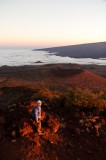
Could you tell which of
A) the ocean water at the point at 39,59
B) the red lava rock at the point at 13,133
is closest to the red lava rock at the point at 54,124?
the red lava rock at the point at 13,133

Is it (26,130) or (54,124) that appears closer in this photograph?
(26,130)

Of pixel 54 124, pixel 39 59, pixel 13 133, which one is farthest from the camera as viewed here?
pixel 39 59

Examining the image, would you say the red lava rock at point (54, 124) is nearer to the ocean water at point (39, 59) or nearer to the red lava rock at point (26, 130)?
the red lava rock at point (26, 130)

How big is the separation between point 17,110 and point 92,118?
85.0 inches

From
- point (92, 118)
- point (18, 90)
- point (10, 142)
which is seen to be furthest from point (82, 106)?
point (18, 90)

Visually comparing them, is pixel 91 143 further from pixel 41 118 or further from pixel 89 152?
pixel 41 118

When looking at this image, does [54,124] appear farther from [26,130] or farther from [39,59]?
[39,59]

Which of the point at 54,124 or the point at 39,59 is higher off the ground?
the point at 54,124

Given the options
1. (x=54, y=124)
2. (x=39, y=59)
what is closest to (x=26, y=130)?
(x=54, y=124)

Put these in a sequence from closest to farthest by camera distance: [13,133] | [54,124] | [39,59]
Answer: [13,133], [54,124], [39,59]

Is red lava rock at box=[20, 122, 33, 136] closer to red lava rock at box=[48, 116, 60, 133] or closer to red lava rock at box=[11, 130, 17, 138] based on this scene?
red lava rock at box=[11, 130, 17, 138]

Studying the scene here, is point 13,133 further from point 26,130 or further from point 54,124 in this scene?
point 54,124

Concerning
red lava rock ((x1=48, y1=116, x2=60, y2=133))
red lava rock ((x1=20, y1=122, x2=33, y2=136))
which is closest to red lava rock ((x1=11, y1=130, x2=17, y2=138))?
red lava rock ((x1=20, y1=122, x2=33, y2=136))

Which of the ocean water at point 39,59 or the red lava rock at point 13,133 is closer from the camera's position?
the red lava rock at point 13,133
